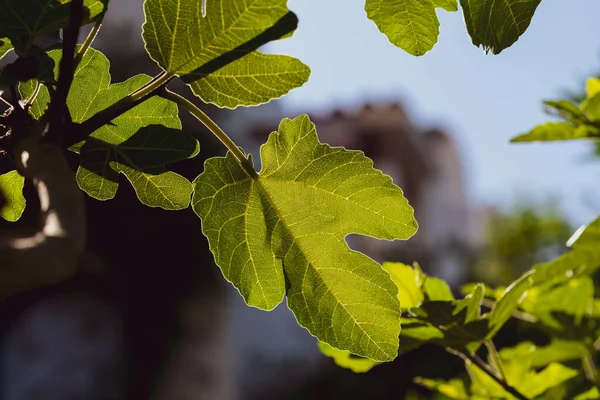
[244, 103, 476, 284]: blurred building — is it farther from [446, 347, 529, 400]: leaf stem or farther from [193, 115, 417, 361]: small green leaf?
[193, 115, 417, 361]: small green leaf

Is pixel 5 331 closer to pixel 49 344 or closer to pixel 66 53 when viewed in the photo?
pixel 49 344

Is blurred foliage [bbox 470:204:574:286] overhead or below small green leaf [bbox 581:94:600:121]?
below

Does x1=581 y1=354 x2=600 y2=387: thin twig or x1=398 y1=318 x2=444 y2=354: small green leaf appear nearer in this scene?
x1=398 y1=318 x2=444 y2=354: small green leaf

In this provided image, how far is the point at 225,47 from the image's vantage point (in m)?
0.50

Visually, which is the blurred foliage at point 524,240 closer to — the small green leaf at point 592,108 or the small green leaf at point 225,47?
the small green leaf at point 592,108

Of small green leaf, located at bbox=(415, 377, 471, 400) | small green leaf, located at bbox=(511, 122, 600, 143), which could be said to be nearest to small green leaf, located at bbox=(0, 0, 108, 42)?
small green leaf, located at bbox=(511, 122, 600, 143)

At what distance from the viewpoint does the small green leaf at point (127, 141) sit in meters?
0.55

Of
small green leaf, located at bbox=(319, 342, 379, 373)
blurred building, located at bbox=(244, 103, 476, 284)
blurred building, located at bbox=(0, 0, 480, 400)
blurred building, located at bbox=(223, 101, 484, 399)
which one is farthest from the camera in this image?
blurred building, located at bbox=(244, 103, 476, 284)

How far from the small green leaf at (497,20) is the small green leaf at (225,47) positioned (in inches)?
4.6

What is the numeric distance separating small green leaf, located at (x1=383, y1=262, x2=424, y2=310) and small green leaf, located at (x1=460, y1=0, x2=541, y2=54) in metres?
0.30

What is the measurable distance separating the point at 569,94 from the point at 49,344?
27.2ft

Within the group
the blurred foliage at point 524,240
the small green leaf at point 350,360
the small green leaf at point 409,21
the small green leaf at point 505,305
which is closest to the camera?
the small green leaf at point 409,21

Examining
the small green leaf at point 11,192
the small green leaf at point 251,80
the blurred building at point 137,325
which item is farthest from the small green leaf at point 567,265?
the blurred building at point 137,325

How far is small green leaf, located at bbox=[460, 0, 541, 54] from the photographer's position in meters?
0.49
